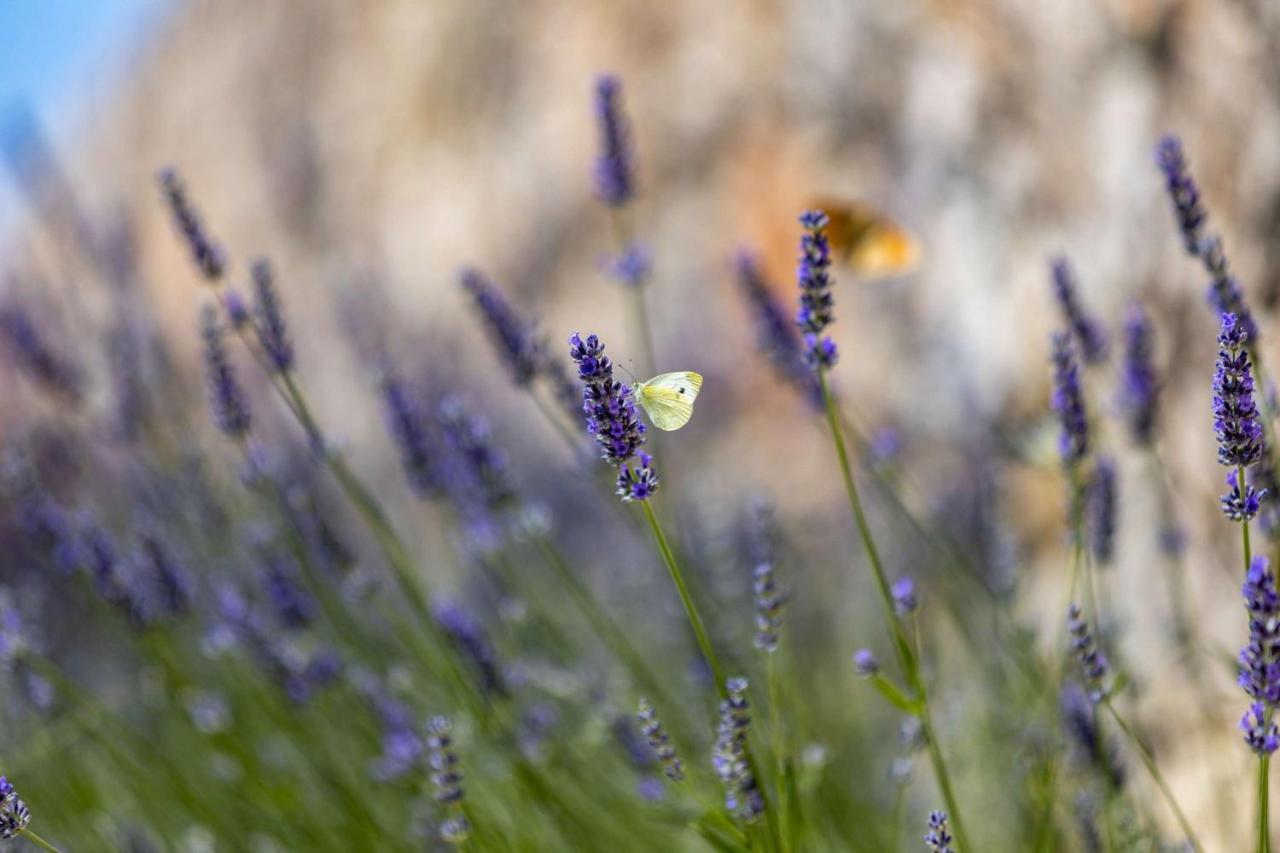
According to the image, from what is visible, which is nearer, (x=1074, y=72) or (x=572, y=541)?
(x=1074, y=72)

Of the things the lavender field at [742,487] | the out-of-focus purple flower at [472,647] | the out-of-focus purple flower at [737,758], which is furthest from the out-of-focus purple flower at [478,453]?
the out-of-focus purple flower at [737,758]

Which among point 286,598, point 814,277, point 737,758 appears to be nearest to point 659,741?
point 737,758

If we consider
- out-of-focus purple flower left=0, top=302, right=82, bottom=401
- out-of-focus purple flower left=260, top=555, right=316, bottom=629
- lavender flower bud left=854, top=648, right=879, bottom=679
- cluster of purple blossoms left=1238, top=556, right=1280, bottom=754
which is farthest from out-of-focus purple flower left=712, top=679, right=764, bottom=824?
out-of-focus purple flower left=0, top=302, right=82, bottom=401

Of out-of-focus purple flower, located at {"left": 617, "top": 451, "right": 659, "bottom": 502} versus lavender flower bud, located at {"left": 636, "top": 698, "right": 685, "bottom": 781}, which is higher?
out-of-focus purple flower, located at {"left": 617, "top": 451, "right": 659, "bottom": 502}

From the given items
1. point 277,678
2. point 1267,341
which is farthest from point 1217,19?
point 277,678

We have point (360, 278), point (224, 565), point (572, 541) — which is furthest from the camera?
point (360, 278)

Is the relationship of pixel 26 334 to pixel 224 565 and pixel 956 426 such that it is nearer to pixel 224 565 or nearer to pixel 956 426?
pixel 224 565

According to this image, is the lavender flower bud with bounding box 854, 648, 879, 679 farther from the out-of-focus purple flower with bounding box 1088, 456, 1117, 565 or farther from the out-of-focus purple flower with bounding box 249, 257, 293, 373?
the out-of-focus purple flower with bounding box 249, 257, 293, 373
